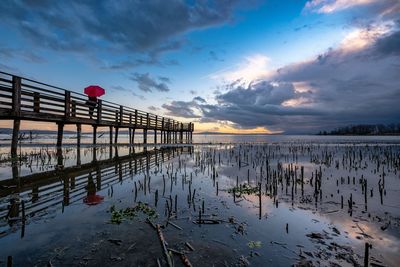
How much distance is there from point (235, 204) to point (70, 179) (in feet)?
19.2

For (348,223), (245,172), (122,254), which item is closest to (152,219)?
(122,254)

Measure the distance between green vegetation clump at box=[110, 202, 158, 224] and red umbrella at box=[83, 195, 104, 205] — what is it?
2.16 feet

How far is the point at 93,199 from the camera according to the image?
616cm

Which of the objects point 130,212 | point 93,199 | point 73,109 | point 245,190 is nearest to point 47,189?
point 93,199

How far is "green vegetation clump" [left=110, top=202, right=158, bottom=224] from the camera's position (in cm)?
489

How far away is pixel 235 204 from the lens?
6.26 metres

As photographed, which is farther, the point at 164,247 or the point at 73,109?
the point at 73,109

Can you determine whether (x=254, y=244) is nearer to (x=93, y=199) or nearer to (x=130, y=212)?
(x=130, y=212)

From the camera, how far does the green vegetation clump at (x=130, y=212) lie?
489cm

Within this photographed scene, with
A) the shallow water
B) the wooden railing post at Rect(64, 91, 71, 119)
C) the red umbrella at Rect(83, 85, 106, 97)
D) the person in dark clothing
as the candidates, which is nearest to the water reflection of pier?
the shallow water

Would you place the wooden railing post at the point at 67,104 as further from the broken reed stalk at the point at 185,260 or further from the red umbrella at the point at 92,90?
the broken reed stalk at the point at 185,260

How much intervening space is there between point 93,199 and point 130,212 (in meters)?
1.52

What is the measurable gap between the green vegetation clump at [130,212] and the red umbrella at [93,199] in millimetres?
659

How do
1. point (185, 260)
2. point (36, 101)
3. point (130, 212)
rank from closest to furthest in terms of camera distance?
point (185, 260), point (130, 212), point (36, 101)
